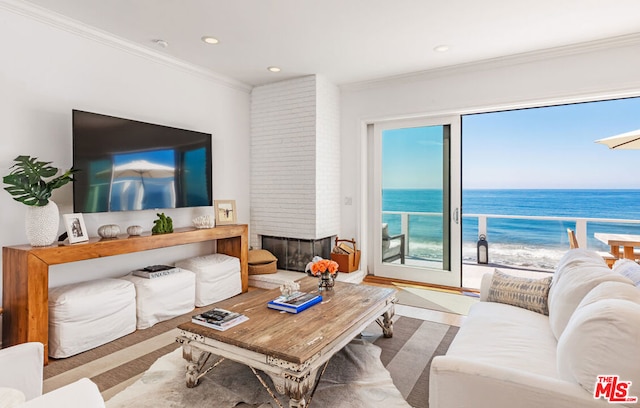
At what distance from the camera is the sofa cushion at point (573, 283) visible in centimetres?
176

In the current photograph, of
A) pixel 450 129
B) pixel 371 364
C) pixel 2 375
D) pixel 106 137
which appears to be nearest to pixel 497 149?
pixel 450 129

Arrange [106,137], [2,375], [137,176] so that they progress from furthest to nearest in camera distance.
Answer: [137,176] < [106,137] < [2,375]

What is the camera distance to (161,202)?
3617 mm

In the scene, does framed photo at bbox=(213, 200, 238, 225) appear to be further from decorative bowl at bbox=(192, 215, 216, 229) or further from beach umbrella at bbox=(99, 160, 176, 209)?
beach umbrella at bbox=(99, 160, 176, 209)

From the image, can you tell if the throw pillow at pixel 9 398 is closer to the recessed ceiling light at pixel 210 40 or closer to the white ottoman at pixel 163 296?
the white ottoman at pixel 163 296

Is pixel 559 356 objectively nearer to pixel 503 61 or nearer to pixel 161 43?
pixel 503 61

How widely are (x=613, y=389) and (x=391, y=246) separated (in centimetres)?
365

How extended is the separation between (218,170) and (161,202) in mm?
1036

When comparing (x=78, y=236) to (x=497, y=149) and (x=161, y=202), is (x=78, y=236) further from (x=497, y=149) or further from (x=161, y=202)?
(x=497, y=149)

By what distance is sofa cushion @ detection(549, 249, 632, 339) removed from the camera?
1758 mm

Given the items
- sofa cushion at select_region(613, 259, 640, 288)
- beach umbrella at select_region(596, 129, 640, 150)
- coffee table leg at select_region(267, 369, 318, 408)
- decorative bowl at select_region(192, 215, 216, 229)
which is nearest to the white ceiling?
beach umbrella at select_region(596, 129, 640, 150)

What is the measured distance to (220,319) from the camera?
80.5 inches

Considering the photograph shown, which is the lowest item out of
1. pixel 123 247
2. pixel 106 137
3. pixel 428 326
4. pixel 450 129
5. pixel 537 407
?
pixel 428 326

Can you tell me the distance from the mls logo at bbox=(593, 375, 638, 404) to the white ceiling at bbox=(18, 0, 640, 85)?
2650 mm
